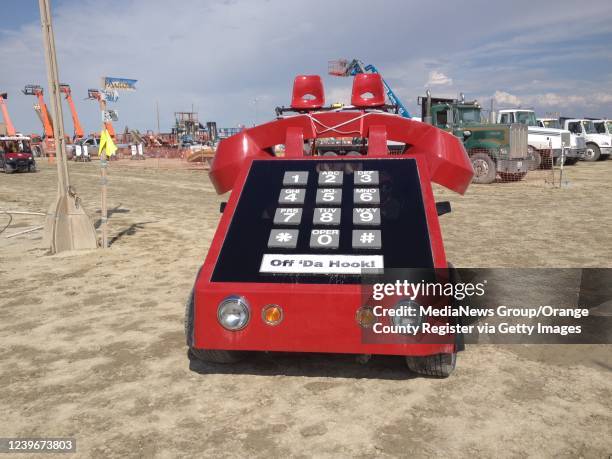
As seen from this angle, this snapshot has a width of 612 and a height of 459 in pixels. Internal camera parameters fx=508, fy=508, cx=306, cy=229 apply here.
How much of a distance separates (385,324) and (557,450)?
1.03 m

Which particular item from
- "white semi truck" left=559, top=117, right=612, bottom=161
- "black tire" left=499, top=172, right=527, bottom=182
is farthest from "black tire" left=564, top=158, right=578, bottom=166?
"black tire" left=499, top=172, right=527, bottom=182

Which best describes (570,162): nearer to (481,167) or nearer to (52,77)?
(481,167)

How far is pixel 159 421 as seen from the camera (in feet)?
9.27

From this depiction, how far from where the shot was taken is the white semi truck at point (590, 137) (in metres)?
24.6

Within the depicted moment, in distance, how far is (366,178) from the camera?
346cm

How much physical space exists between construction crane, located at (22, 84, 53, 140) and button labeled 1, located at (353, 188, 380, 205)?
4066 centimetres

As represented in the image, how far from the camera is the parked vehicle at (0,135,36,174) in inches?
936

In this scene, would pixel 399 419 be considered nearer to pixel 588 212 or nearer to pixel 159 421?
pixel 159 421

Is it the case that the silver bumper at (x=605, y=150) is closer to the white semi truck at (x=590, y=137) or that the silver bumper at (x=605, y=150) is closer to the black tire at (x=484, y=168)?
the white semi truck at (x=590, y=137)

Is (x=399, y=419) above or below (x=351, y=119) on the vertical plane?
below

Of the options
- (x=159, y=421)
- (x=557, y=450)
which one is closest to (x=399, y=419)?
(x=557, y=450)

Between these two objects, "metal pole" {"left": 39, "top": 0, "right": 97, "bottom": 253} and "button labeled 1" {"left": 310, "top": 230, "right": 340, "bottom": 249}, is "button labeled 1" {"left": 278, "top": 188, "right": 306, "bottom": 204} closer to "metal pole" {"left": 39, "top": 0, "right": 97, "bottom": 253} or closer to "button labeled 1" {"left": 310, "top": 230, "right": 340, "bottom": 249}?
"button labeled 1" {"left": 310, "top": 230, "right": 340, "bottom": 249}

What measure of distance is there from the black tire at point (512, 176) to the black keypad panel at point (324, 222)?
48.1 ft

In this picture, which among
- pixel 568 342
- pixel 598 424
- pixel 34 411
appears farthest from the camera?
pixel 568 342
